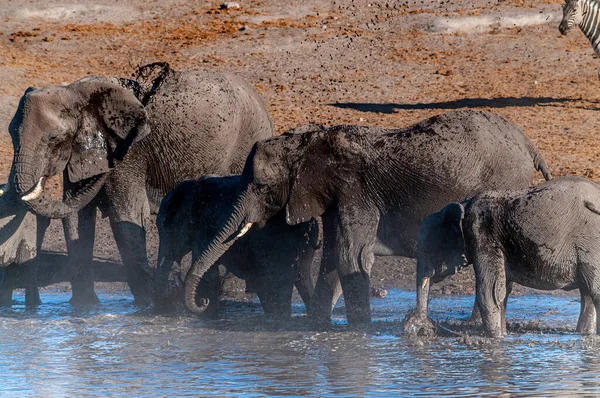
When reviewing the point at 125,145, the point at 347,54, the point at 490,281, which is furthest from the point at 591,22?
the point at 490,281

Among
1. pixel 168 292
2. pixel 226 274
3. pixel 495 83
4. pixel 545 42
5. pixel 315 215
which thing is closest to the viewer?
pixel 315 215

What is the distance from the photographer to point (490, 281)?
9.18m

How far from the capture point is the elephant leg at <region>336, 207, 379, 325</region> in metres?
9.81

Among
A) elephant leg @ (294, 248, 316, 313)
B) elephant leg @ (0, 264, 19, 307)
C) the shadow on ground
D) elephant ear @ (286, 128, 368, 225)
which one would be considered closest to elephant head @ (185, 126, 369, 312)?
elephant ear @ (286, 128, 368, 225)

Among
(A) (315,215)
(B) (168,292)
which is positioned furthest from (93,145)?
(A) (315,215)

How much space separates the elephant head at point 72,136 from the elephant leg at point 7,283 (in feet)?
2.87

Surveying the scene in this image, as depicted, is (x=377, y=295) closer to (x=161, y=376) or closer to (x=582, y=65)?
(x=161, y=376)

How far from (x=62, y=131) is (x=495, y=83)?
1076 centimetres

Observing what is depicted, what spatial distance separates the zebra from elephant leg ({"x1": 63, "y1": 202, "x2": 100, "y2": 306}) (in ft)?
37.3

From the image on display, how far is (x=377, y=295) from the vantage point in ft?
37.9

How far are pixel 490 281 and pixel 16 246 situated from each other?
14.2ft

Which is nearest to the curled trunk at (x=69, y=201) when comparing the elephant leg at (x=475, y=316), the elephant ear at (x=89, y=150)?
the elephant ear at (x=89, y=150)

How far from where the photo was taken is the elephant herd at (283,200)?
30.1 feet

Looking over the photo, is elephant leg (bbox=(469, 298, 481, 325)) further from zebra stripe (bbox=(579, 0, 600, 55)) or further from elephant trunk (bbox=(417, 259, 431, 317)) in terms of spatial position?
zebra stripe (bbox=(579, 0, 600, 55))
